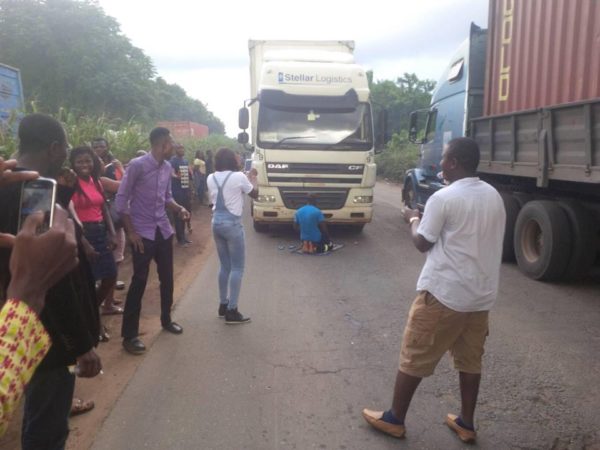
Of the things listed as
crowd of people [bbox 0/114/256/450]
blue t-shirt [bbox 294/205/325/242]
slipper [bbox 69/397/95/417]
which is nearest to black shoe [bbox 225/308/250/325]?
crowd of people [bbox 0/114/256/450]

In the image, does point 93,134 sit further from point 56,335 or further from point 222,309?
point 56,335

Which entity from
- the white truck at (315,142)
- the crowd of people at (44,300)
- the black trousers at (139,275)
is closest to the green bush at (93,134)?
the black trousers at (139,275)

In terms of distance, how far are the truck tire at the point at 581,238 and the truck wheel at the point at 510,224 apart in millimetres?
1101

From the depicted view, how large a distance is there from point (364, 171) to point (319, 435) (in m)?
6.23

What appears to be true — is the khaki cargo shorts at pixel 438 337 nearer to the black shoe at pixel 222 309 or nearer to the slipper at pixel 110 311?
the black shoe at pixel 222 309

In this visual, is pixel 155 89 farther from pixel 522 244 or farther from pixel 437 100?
pixel 522 244

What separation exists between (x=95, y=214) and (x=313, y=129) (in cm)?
506

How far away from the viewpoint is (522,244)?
22.1ft

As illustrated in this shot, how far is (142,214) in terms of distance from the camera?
422 centimetres

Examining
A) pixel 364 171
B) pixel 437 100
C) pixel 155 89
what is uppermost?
pixel 155 89

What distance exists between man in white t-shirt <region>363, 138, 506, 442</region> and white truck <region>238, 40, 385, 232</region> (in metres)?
5.89

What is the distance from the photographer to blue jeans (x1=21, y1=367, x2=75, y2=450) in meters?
1.88

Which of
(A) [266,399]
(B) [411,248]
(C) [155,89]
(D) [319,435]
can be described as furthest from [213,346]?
(C) [155,89]

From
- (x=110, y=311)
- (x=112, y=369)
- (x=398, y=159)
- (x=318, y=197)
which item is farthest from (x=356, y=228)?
(x=398, y=159)
